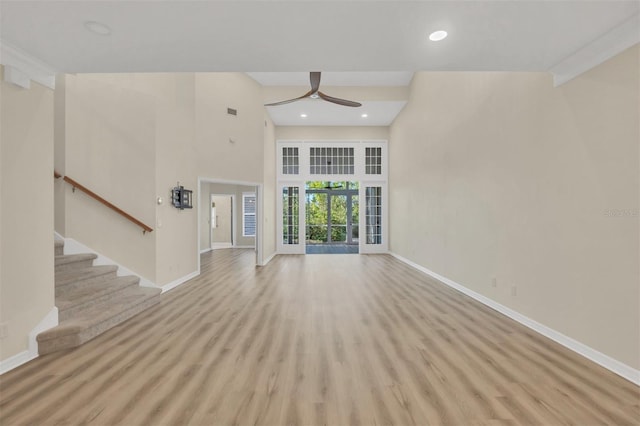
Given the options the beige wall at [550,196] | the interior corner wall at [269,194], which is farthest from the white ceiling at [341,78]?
the beige wall at [550,196]

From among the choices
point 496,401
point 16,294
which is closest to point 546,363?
point 496,401

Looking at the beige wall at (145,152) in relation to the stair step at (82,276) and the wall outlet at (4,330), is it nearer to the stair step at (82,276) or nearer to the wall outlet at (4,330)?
the stair step at (82,276)

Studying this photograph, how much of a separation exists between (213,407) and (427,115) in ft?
19.2

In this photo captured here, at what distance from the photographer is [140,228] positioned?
4.27 metres

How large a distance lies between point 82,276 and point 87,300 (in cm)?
56

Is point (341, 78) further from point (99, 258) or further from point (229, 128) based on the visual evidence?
point (99, 258)

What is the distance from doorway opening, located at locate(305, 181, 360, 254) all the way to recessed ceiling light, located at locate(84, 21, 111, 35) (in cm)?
882

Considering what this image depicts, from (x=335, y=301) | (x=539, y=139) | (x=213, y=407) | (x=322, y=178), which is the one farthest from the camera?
(x=322, y=178)

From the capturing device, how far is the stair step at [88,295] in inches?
117

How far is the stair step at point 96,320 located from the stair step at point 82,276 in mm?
371

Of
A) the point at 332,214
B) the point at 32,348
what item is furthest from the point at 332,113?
the point at 32,348

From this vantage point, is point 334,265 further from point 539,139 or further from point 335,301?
point 539,139

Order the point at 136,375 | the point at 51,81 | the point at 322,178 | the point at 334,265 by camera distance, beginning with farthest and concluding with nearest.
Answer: the point at 322,178 → the point at 334,265 → the point at 51,81 → the point at 136,375

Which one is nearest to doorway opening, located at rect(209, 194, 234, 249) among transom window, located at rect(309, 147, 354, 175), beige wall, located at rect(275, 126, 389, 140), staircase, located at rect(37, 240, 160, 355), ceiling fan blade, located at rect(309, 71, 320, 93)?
beige wall, located at rect(275, 126, 389, 140)
